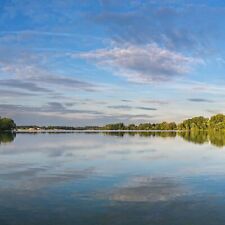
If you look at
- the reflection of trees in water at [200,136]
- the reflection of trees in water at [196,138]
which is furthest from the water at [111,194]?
the reflection of trees in water at [196,138]

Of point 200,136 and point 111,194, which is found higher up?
point 200,136

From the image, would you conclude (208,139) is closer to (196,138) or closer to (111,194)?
(196,138)

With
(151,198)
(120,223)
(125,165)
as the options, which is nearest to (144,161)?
(125,165)

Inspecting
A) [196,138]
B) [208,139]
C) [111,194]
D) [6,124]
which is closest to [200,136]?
[196,138]

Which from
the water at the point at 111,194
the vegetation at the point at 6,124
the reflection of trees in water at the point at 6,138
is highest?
the vegetation at the point at 6,124

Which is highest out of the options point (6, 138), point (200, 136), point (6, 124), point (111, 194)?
point (6, 124)

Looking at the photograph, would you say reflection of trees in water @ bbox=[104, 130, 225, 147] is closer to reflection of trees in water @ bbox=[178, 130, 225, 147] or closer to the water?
reflection of trees in water @ bbox=[178, 130, 225, 147]

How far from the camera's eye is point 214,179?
1925 cm

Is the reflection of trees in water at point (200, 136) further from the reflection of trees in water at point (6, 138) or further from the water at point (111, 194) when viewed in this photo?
the water at point (111, 194)

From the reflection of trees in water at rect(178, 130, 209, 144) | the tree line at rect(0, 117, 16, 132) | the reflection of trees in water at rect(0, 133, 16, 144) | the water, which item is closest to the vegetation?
the tree line at rect(0, 117, 16, 132)

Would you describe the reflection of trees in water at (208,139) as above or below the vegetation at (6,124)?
below

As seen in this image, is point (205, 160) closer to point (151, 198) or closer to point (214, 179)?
point (214, 179)

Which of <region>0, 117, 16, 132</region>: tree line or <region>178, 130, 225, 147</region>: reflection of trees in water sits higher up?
<region>0, 117, 16, 132</region>: tree line

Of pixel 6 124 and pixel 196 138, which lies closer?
pixel 196 138
